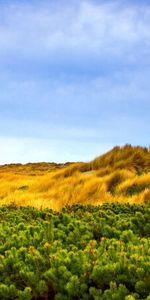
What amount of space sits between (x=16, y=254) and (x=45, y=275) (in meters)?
0.61

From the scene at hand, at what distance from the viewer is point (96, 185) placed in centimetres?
1466

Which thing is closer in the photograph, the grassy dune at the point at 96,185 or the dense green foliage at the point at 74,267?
the dense green foliage at the point at 74,267

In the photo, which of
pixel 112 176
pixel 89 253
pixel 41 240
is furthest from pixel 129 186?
pixel 89 253

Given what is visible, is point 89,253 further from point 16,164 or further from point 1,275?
point 16,164

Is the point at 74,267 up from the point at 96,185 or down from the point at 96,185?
down

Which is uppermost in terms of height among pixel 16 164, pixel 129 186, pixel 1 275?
pixel 16 164

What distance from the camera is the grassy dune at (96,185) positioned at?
12.8m

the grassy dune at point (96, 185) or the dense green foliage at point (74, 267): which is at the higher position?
the grassy dune at point (96, 185)

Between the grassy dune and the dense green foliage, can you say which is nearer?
the dense green foliage

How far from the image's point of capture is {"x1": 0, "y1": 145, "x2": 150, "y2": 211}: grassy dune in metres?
12.8

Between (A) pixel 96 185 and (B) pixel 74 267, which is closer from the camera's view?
(B) pixel 74 267

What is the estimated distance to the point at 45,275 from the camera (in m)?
4.23

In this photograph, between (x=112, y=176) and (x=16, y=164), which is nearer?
(x=112, y=176)

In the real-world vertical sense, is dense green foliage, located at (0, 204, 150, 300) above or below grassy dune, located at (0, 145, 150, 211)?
below
